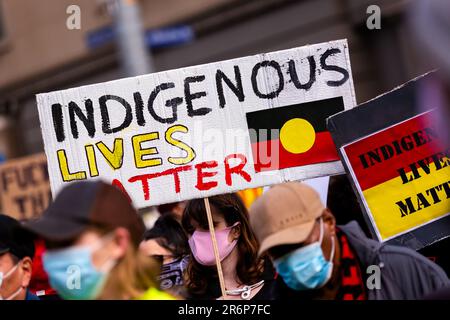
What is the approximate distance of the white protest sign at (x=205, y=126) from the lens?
3.37 m

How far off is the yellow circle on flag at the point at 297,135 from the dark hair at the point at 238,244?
14.3 inches

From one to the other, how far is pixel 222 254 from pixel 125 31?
19.0ft

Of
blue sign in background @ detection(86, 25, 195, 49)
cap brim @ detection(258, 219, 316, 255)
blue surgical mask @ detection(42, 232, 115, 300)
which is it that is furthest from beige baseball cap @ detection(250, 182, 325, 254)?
blue sign in background @ detection(86, 25, 195, 49)

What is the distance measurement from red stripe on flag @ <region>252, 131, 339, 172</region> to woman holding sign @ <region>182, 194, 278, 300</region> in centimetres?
27

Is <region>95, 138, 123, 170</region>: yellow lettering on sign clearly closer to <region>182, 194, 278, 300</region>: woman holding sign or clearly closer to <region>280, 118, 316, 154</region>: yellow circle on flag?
<region>182, 194, 278, 300</region>: woman holding sign

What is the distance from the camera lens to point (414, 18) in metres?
1.07

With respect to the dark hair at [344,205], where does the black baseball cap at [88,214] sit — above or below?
above

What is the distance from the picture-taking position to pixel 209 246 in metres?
3.52

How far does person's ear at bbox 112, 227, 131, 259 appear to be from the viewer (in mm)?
2281

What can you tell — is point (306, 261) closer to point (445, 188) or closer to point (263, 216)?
point (263, 216)

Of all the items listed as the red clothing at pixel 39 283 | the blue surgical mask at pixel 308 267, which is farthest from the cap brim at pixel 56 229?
the red clothing at pixel 39 283

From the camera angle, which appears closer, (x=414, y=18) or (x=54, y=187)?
(x=414, y=18)

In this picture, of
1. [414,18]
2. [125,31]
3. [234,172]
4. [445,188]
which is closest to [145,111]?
[234,172]

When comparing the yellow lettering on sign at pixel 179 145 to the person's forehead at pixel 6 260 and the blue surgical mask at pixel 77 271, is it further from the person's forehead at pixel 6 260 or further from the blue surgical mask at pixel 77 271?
the blue surgical mask at pixel 77 271
